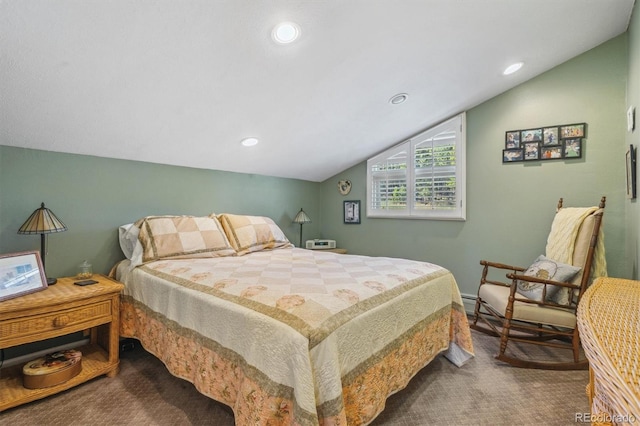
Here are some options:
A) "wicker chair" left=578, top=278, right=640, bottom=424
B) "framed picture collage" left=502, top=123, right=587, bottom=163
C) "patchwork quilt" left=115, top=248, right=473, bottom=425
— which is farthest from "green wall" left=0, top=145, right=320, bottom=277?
"framed picture collage" left=502, top=123, right=587, bottom=163

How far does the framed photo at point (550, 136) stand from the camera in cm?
279

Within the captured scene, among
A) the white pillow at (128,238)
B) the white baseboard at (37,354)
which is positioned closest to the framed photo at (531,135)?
the white pillow at (128,238)

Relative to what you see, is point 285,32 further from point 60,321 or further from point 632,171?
point 632,171

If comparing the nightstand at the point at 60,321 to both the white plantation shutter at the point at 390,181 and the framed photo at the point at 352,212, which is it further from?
the white plantation shutter at the point at 390,181

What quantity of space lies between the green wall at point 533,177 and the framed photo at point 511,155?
0.05m

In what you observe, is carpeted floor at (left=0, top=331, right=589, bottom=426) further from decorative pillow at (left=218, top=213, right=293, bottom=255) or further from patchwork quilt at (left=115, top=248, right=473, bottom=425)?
decorative pillow at (left=218, top=213, right=293, bottom=255)

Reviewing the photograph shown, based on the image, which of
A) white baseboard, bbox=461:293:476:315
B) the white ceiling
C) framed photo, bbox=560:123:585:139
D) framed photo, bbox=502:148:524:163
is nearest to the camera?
the white ceiling

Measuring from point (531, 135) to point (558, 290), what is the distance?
160 centimetres

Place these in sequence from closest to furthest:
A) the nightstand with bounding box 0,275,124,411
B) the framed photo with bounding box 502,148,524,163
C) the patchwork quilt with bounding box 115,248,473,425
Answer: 1. the patchwork quilt with bounding box 115,248,473,425
2. the nightstand with bounding box 0,275,124,411
3. the framed photo with bounding box 502,148,524,163

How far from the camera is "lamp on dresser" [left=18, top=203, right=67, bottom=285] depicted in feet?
6.02

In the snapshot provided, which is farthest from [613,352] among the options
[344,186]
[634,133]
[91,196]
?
[344,186]

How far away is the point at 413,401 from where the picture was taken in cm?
171

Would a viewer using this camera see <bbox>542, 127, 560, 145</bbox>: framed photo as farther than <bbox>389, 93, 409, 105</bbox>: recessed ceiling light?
Yes

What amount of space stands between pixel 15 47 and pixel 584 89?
→ 4.19 m
